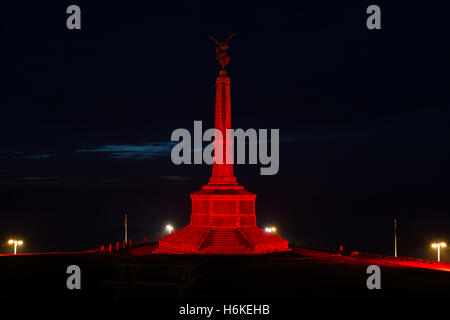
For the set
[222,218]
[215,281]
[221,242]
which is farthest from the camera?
[222,218]

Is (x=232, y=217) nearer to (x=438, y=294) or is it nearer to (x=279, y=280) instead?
(x=279, y=280)

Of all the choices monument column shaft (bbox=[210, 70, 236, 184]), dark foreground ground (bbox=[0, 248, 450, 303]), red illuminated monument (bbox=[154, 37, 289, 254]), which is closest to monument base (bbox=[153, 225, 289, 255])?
red illuminated monument (bbox=[154, 37, 289, 254])

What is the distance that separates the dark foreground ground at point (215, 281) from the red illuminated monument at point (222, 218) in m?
5.38

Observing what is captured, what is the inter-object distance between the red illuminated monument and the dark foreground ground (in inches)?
212

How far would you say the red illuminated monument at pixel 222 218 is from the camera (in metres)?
30.2

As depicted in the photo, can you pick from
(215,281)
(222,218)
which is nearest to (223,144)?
(222,218)

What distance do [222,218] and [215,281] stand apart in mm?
14234

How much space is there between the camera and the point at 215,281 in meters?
18.0

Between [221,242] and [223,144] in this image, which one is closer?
[221,242]

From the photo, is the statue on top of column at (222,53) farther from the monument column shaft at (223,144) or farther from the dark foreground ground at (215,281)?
the dark foreground ground at (215,281)

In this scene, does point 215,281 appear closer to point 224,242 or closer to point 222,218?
point 224,242

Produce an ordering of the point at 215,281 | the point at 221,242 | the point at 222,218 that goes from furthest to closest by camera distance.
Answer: the point at 222,218, the point at 221,242, the point at 215,281
